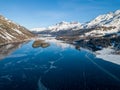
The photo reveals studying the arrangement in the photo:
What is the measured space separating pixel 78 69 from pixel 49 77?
19.5m

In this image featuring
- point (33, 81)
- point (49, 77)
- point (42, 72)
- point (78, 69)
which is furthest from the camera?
point (78, 69)

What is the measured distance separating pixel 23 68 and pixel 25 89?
3394 cm

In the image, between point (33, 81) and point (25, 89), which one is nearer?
point (25, 89)

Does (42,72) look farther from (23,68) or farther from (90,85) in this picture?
(90,85)

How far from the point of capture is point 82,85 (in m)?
73.4

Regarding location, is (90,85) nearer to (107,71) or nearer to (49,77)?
(49,77)

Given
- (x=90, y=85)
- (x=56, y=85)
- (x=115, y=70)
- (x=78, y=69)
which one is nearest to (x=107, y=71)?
(x=115, y=70)

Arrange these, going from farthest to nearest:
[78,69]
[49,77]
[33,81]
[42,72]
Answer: [78,69]
[42,72]
[49,77]
[33,81]

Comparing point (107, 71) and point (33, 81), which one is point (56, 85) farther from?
point (107, 71)

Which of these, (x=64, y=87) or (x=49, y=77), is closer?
(x=64, y=87)

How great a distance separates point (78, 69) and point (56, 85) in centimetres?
2909

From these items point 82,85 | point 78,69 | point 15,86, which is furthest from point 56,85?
point 78,69

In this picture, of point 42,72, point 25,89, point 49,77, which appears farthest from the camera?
point 42,72

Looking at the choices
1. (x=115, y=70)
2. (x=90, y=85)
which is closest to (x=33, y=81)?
(x=90, y=85)
